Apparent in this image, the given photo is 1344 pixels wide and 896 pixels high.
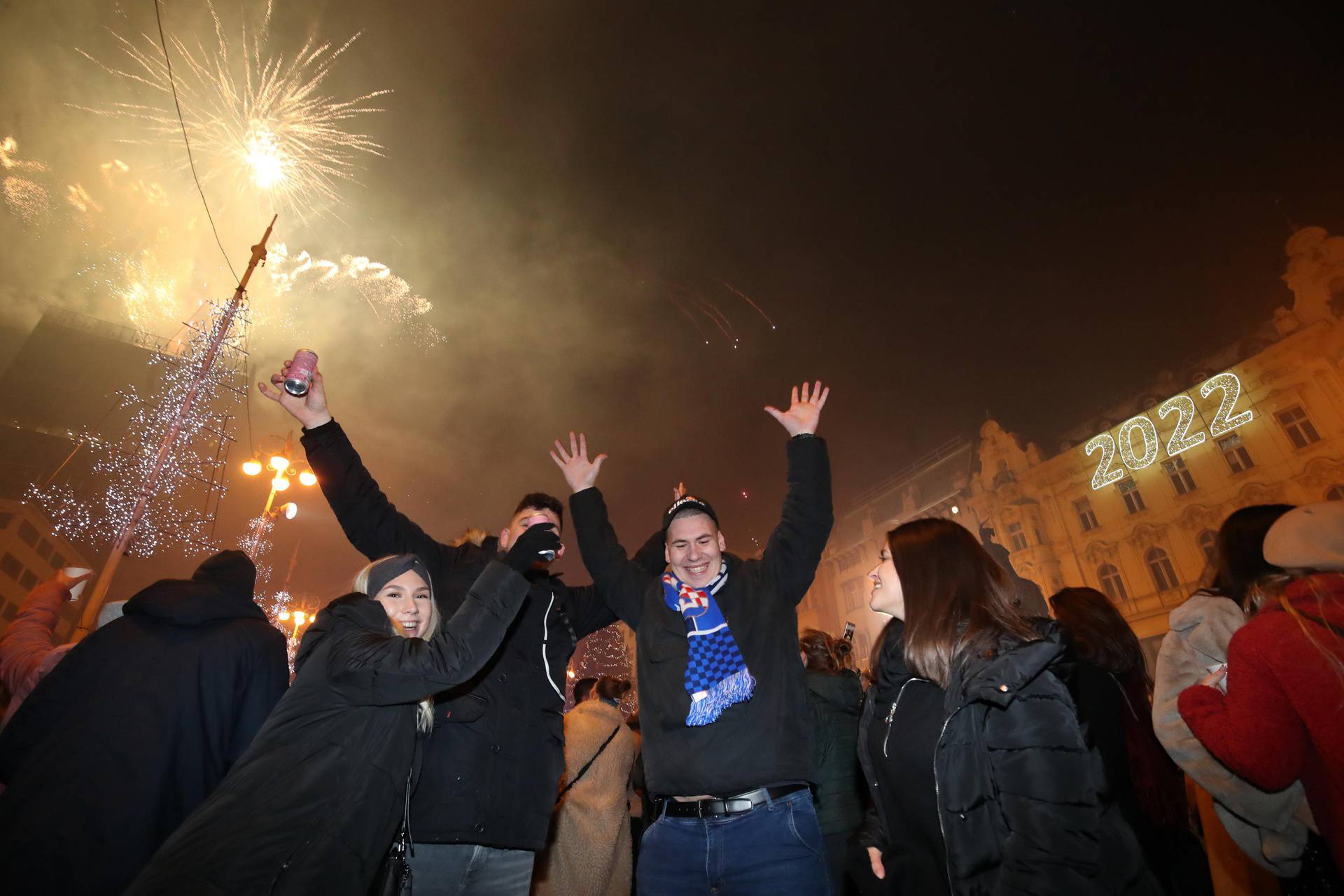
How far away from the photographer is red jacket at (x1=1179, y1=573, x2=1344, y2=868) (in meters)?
2.30

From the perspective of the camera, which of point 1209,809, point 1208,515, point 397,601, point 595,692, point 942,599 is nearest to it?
point 942,599

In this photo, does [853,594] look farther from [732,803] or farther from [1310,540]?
[732,803]

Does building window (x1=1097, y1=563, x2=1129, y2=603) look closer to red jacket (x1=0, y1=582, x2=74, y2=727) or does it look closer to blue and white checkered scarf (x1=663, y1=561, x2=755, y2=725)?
blue and white checkered scarf (x1=663, y1=561, x2=755, y2=725)

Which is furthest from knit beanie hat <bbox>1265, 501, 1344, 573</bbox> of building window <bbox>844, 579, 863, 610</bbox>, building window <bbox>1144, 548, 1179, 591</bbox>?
building window <bbox>844, 579, 863, 610</bbox>

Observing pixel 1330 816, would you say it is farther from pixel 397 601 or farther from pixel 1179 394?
pixel 1179 394

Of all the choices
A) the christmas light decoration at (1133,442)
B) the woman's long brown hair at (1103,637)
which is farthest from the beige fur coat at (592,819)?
the christmas light decoration at (1133,442)

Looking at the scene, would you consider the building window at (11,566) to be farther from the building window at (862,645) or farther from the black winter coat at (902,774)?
the building window at (862,645)

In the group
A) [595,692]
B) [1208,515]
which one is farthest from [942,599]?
[1208,515]

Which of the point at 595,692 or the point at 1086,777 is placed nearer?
the point at 1086,777

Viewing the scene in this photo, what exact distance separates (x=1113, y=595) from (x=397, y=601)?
36.9 meters

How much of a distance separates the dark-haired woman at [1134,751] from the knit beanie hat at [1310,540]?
1.21 metres

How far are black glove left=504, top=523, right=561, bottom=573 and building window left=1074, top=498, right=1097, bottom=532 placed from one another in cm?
3760

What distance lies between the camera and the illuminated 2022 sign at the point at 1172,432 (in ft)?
87.5

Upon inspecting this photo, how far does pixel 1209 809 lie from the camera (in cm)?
366
